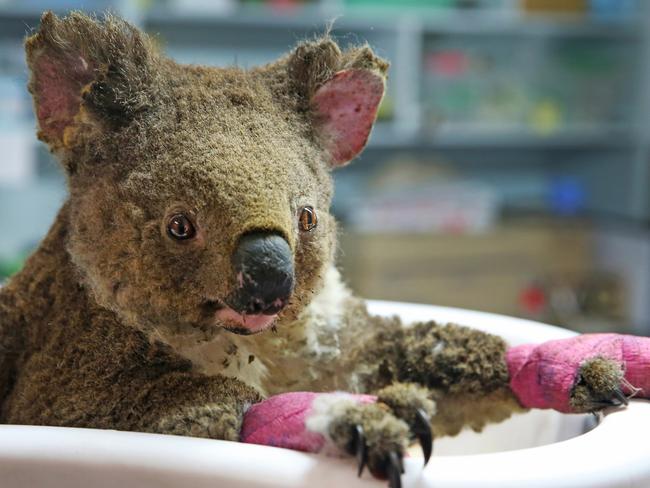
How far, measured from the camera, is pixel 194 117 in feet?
2.10

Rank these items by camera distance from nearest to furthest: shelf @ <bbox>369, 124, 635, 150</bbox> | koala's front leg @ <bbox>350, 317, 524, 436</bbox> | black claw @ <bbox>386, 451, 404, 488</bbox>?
black claw @ <bbox>386, 451, 404, 488</bbox>, koala's front leg @ <bbox>350, 317, 524, 436</bbox>, shelf @ <bbox>369, 124, 635, 150</bbox>

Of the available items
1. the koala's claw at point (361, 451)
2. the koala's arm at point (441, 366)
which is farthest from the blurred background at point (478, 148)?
the koala's claw at point (361, 451)

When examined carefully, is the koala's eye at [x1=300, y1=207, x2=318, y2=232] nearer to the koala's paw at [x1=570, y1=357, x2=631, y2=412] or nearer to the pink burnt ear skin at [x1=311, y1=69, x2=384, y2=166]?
the pink burnt ear skin at [x1=311, y1=69, x2=384, y2=166]

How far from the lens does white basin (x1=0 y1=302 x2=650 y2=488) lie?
1.74ft

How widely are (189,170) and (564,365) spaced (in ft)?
1.10

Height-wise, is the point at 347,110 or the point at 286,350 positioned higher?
the point at 347,110

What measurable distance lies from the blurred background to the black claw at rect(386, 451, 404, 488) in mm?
1844

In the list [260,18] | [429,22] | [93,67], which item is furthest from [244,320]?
[429,22]

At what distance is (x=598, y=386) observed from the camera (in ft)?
2.20

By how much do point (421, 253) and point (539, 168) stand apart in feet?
2.85

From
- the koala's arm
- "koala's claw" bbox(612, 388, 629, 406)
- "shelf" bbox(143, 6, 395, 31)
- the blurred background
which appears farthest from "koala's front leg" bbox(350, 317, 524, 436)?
"shelf" bbox(143, 6, 395, 31)

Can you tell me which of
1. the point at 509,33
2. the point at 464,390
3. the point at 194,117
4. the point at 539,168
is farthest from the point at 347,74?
the point at 539,168

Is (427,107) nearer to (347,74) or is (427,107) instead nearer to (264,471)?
(347,74)

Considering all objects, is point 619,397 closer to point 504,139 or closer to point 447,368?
point 447,368
